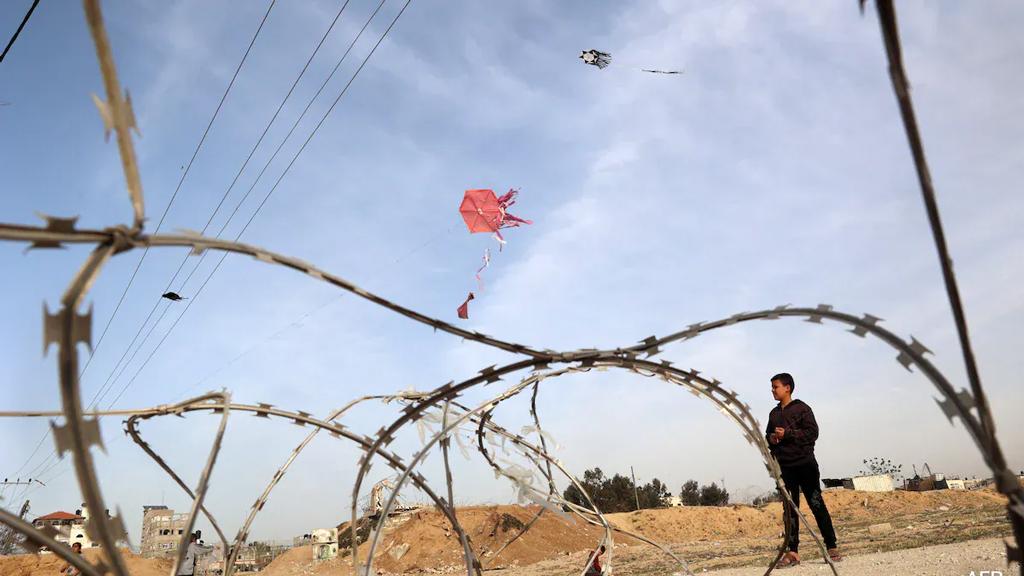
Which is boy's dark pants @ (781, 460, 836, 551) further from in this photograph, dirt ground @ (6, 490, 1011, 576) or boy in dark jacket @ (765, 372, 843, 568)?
dirt ground @ (6, 490, 1011, 576)

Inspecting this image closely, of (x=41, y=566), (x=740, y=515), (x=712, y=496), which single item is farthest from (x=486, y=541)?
(x=712, y=496)

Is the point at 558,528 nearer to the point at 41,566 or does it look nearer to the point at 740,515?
the point at 740,515

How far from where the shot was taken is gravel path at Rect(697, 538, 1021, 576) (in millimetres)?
5352

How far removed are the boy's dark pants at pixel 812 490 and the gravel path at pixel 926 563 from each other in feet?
0.95

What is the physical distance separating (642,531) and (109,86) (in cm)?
2690

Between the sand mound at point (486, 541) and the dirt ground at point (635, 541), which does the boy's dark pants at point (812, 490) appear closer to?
the dirt ground at point (635, 541)

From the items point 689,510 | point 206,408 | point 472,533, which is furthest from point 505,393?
point 689,510

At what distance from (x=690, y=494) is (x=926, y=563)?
50.6 m

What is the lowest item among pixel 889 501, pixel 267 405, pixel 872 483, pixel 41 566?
pixel 872 483

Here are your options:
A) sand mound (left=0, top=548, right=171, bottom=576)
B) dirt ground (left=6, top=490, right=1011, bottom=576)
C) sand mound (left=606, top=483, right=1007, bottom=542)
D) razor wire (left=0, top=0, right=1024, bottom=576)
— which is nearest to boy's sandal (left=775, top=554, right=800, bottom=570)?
dirt ground (left=6, top=490, right=1011, bottom=576)

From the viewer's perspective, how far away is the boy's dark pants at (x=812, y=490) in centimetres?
653

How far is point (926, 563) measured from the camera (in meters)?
6.00

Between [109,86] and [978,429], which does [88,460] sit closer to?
[109,86]

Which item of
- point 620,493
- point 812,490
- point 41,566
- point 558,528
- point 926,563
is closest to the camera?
point 926,563
